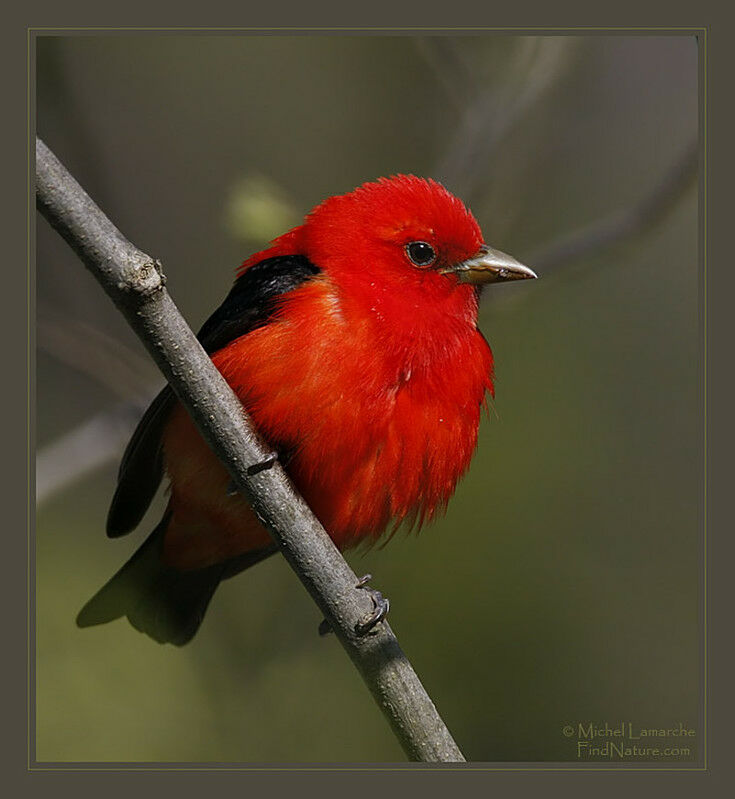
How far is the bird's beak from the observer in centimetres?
426

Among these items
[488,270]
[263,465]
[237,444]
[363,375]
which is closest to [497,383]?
[488,270]

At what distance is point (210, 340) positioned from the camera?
13.6ft

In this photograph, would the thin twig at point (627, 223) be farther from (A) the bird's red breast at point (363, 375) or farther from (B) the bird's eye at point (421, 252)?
(B) the bird's eye at point (421, 252)

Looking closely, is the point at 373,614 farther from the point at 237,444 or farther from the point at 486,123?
the point at 486,123

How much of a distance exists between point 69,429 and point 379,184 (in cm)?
192

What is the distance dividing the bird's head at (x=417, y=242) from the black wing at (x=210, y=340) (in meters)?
0.17

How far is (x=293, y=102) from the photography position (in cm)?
494

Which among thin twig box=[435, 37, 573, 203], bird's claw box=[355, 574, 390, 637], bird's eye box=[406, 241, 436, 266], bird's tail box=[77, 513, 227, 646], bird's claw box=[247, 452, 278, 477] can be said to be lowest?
bird's tail box=[77, 513, 227, 646]

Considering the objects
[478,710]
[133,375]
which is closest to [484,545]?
[478,710]

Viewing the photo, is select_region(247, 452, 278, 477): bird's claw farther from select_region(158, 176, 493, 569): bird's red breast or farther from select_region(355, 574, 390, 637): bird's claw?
select_region(355, 574, 390, 637): bird's claw

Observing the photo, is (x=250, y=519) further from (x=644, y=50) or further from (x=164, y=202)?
(x=644, y=50)

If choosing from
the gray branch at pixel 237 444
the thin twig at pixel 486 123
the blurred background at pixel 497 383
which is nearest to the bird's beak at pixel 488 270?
the blurred background at pixel 497 383

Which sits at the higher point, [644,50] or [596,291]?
[644,50]

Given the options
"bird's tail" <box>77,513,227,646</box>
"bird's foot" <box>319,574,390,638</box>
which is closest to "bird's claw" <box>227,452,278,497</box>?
"bird's foot" <box>319,574,390,638</box>
